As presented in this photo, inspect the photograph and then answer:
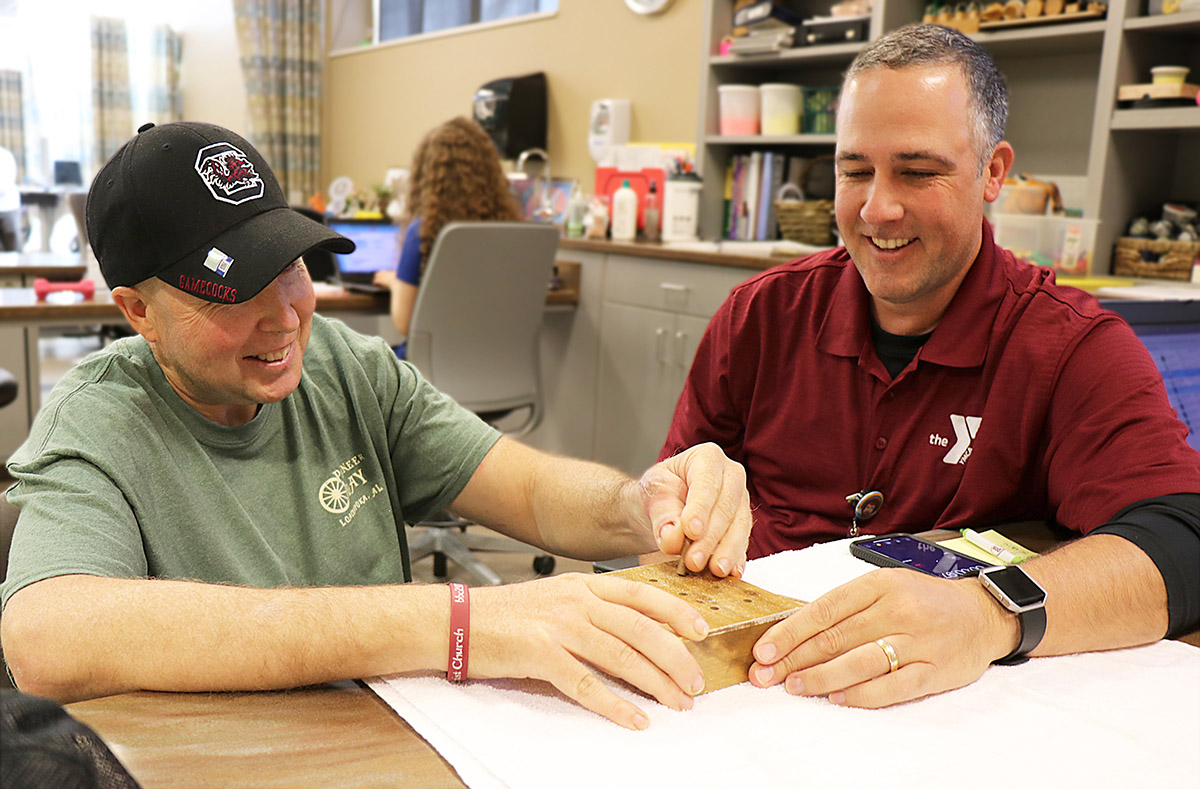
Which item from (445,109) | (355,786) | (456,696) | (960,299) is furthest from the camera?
(445,109)

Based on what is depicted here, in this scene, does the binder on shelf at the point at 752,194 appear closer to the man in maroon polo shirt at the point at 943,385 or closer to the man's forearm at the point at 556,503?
the man in maroon polo shirt at the point at 943,385

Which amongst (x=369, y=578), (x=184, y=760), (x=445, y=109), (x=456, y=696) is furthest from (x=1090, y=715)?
(x=445, y=109)

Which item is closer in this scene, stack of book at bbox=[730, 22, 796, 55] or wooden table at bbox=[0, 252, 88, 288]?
stack of book at bbox=[730, 22, 796, 55]

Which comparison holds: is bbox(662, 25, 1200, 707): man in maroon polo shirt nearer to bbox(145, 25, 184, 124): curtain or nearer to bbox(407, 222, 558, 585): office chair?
bbox(407, 222, 558, 585): office chair

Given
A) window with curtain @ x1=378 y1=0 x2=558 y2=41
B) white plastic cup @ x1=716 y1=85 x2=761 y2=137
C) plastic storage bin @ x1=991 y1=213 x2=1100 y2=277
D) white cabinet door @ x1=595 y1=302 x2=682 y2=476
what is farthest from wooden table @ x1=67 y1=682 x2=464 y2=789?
window with curtain @ x1=378 y1=0 x2=558 y2=41

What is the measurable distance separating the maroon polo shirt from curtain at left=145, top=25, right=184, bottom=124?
7.23m

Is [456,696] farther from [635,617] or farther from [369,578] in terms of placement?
[369,578]

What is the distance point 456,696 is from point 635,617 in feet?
0.51

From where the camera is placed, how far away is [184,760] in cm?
65

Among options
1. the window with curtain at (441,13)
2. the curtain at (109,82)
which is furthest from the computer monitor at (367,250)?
the curtain at (109,82)

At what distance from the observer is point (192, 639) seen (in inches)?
30.6

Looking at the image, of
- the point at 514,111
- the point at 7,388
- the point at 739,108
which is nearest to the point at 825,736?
the point at 7,388

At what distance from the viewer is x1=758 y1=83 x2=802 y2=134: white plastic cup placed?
351 centimetres

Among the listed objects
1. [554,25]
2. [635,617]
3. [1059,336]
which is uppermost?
[554,25]
